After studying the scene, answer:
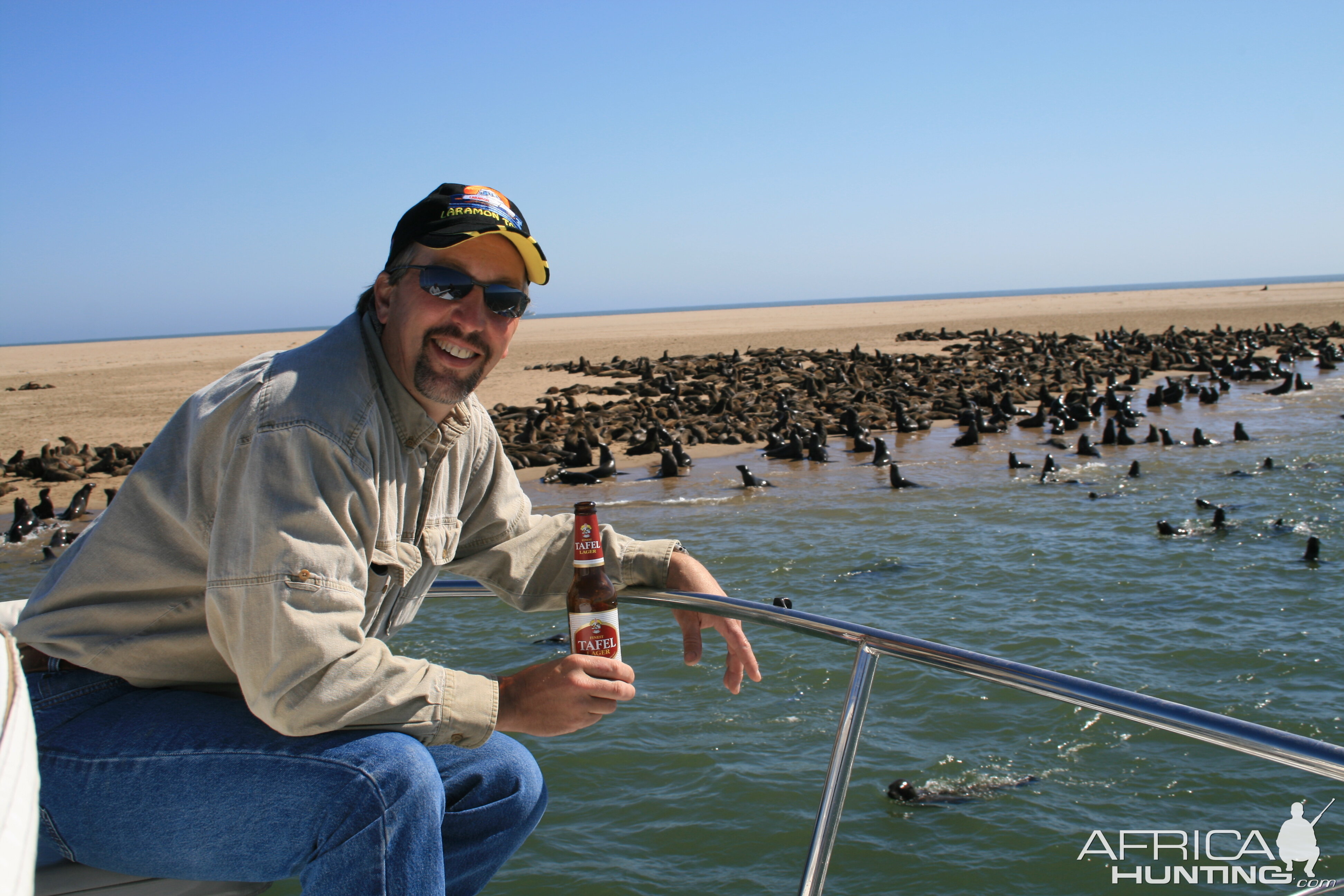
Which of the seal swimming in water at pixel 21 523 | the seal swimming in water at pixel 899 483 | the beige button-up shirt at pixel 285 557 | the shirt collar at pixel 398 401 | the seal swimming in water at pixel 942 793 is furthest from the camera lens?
the seal swimming in water at pixel 899 483

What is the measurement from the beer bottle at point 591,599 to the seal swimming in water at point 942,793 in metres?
2.65

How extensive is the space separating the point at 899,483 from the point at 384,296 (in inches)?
394

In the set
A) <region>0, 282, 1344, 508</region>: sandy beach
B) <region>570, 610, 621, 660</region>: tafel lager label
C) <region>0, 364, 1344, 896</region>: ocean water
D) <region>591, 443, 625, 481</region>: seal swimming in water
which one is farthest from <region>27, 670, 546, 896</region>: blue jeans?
<region>0, 282, 1344, 508</region>: sandy beach

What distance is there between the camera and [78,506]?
1217 centimetres

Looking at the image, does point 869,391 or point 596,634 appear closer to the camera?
point 596,634

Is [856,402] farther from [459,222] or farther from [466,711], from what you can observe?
[466,711]

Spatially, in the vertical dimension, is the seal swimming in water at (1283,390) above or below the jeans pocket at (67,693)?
below

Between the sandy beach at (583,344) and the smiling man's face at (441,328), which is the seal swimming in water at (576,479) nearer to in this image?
the sandy beach at (583,344)

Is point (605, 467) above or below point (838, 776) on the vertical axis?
below

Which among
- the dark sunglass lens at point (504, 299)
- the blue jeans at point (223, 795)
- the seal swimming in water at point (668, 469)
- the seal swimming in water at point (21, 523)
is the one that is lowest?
the seal swimming in water at point (21, 523)

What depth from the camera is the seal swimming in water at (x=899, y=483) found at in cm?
1174

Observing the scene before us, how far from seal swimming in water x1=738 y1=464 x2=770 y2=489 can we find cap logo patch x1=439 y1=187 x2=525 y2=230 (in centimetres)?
995

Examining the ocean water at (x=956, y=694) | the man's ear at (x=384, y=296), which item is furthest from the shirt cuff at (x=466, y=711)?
the ocean water at (x=956, y=694)

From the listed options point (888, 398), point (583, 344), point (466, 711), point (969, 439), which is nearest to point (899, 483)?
point (969, 439)
